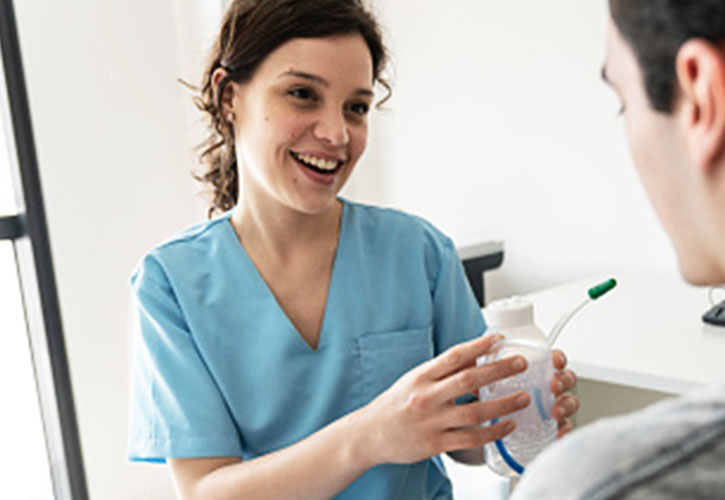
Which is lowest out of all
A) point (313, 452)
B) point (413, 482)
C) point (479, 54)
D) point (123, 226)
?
point (413, 482)

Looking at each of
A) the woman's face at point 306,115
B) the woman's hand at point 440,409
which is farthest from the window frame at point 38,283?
the woman's hand at point 440,409

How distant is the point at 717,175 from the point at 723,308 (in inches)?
38.4

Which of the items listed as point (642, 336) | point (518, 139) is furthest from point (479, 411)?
point (518, 139)

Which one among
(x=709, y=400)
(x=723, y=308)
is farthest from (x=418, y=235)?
(x=709, y=400)

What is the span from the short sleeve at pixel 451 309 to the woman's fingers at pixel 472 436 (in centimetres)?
29

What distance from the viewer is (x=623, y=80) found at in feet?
1.60

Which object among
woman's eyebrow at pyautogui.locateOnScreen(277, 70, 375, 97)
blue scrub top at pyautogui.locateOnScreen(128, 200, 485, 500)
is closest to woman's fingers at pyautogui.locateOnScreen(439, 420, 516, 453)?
blue scrub top at pyautogui.locateOnScreen(128, 200, 485, 500)

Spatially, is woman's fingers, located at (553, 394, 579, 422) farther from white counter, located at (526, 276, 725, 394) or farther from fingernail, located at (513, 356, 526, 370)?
white counter, located at (526, 276, 725, 394)

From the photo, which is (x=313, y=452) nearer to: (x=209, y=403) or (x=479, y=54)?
(x=209, y=403)

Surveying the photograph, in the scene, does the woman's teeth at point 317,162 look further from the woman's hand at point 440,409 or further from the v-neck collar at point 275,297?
the woman's hand at point 440,409

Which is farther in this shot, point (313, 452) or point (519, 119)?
point (519, 119)

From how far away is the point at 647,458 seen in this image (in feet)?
1.09

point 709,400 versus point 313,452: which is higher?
point 709,400

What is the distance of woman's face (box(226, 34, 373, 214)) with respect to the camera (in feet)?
3.21
